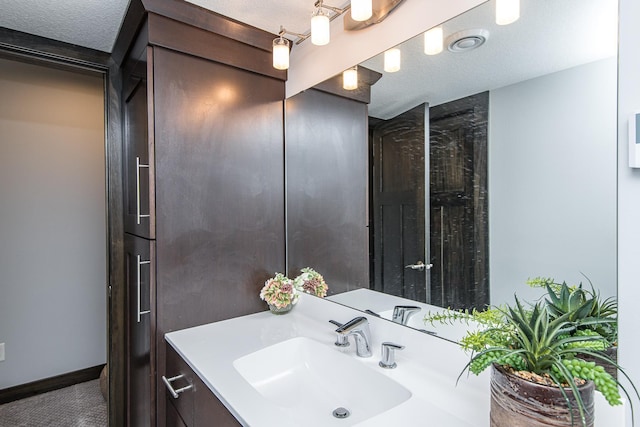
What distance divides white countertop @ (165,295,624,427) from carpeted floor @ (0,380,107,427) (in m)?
1.48

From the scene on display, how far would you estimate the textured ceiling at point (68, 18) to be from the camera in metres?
1.42

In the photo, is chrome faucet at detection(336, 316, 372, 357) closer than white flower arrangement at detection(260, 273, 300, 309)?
Yes

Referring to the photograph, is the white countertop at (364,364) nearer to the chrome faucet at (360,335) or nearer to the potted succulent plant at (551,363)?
the chrome faucet at (360,335)

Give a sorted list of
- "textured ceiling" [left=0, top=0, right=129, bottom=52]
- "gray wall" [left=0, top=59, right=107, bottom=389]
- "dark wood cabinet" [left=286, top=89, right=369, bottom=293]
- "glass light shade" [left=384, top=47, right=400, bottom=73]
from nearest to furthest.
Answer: "glass light shade" [left=384, top=47, right=400, bottom=73] < "textured ceiling" [left=0, top=0, right=129, bottom=52] < "dark wood cabinet" [left=286, top=89, right=369, bottom=293] < "gray wall" [left=0, top=59, right=107, bottom=389]

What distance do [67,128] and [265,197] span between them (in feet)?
6.32

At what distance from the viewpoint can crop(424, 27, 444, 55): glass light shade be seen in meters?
1.13

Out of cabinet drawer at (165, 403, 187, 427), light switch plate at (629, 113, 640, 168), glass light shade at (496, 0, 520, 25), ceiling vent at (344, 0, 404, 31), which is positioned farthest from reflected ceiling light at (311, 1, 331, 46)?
cabinet drawer at (165, 403, 187, 427)

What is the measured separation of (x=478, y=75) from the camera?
1061 mm

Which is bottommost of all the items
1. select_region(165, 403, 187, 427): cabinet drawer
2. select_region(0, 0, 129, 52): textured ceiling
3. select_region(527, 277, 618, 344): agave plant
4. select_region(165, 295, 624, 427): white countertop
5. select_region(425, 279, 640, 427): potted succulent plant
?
select_region(165, 403, 187, 427): cabinet drawer

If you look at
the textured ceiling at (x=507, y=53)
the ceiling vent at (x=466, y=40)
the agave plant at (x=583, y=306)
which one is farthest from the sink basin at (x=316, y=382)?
the ceiling vent at (x=466, y=40)

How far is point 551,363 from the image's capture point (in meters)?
0.65

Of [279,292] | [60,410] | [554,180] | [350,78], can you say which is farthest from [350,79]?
[60,410]

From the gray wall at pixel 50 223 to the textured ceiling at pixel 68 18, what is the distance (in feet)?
2.92

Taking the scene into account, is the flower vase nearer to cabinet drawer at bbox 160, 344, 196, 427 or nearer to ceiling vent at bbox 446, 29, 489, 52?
cabinet drawer at bbox 160, 344, 196, 427
